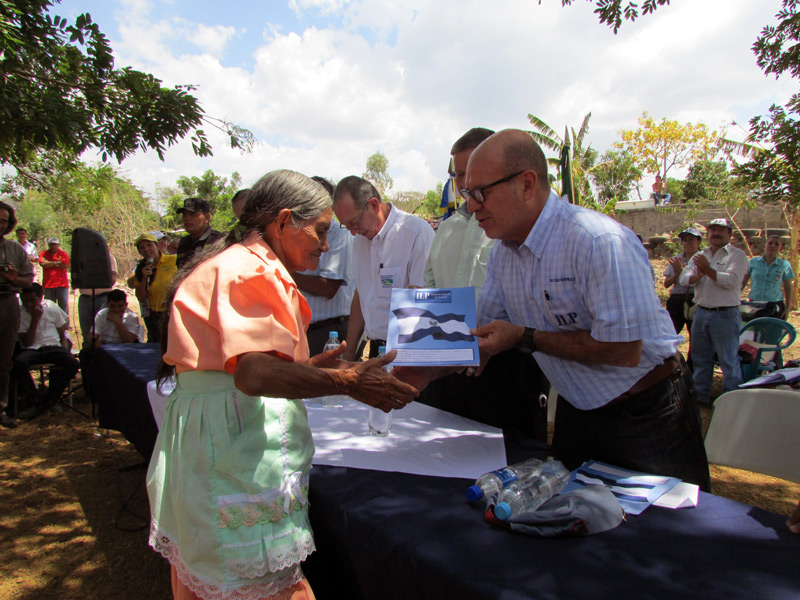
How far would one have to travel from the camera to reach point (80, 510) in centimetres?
382

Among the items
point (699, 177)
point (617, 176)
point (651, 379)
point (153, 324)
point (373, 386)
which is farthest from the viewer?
point (617, 176)

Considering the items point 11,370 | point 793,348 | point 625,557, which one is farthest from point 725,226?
point 11,370

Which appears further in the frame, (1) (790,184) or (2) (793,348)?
(2) (793,348)

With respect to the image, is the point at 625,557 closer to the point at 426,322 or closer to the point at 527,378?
the point at 426,322

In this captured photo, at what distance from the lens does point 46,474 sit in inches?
174

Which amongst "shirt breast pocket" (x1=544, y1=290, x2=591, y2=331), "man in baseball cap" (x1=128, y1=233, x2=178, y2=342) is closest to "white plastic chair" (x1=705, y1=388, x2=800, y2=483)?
"shirt breast pocket" (x1=544, y1=290, x2=591, y2=331)

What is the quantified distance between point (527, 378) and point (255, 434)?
1593 millimetres

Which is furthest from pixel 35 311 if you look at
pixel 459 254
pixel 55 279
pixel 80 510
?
pixel 459 254

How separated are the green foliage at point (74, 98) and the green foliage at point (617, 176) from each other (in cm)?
3580

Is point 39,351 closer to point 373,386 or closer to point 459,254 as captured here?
point 459,254

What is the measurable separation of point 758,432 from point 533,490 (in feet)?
5.16

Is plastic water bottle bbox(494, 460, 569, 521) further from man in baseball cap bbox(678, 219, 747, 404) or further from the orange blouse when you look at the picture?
man in baseball cap bbox(678, 219, 747, 404)

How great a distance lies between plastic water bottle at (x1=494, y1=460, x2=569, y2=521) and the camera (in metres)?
1.42

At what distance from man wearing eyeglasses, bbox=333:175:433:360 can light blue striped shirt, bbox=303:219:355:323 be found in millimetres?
398
